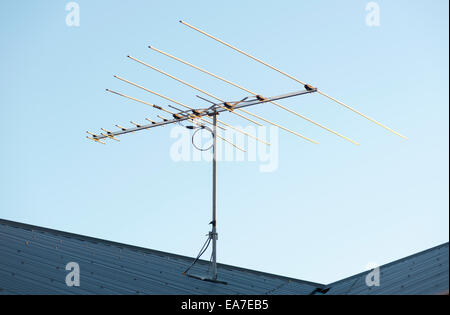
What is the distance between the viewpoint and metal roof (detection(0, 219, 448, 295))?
9.69m

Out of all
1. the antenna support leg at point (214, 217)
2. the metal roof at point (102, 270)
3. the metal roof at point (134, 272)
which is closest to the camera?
the metal roof at point (134, 272)

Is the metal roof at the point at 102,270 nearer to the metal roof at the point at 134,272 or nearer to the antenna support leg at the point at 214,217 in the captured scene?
the metal roof at the point at 134,272

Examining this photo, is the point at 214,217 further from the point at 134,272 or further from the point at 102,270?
the point at 102,270

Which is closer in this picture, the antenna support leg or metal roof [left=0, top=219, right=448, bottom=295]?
metal roof [left=0, top=219, right=448, bottom=295]

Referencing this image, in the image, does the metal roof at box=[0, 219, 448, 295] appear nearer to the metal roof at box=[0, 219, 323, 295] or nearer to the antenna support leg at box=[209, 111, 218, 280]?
the metal roof at box=[0, 219, 323, 295]

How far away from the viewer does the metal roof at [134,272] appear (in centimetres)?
969

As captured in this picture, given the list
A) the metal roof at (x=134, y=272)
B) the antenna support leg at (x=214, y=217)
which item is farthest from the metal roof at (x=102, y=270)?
the antenna support leg at (x=214, y=217)

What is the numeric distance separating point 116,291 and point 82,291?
0.68m

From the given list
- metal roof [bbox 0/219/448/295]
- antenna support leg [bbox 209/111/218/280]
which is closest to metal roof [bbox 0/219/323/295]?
metal roof [bbox 0/219/448/295]

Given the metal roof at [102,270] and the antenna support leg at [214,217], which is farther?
the antenna support leg at [214,217]

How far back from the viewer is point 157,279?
39.5 ft

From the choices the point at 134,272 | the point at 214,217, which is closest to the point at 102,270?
the point at 134,272
